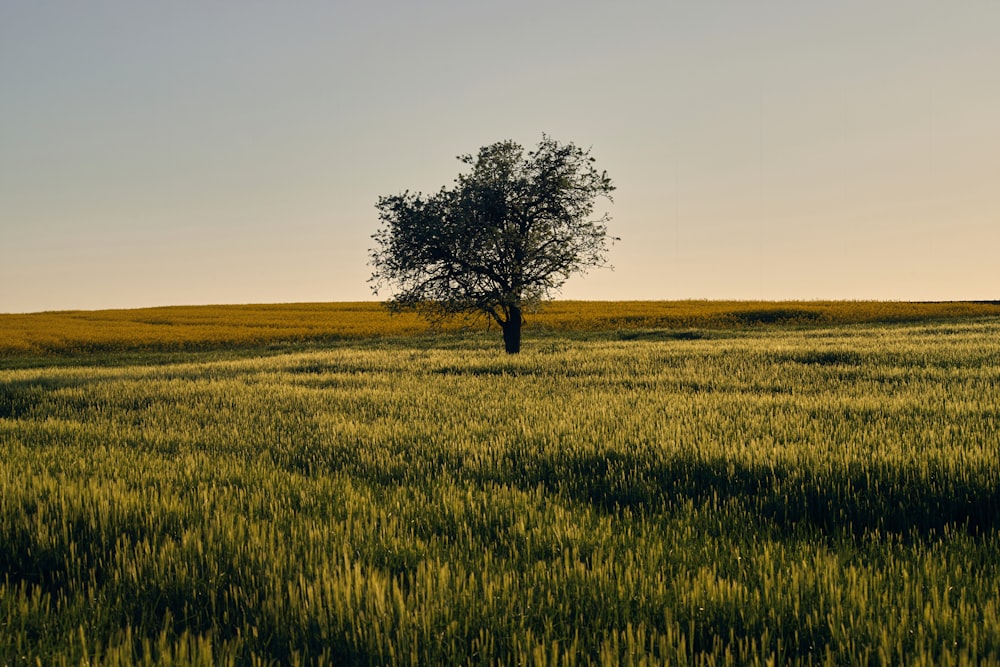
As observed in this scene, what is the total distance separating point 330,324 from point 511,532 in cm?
5147

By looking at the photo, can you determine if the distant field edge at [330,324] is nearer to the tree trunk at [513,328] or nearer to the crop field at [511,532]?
the tree trunk at [513,328]

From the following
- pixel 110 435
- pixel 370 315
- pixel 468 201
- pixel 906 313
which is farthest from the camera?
pixel 370 315

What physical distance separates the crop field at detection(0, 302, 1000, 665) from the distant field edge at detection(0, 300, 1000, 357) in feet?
108

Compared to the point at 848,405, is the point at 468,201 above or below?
above

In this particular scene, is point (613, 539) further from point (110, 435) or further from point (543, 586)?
point (110, 435)

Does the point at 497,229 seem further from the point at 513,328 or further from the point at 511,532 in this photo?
the point at 511,532

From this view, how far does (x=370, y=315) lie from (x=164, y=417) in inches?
1989

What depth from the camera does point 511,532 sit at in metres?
5.52

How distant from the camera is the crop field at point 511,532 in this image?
148 inches

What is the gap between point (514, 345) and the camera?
31.6 meters

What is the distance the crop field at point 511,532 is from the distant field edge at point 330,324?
108 feet

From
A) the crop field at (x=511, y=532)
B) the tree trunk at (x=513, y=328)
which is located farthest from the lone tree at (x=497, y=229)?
the crop field at (x=511, y=532)

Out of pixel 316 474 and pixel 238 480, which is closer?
pixel 238 480

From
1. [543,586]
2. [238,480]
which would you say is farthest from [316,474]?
[543,586]
